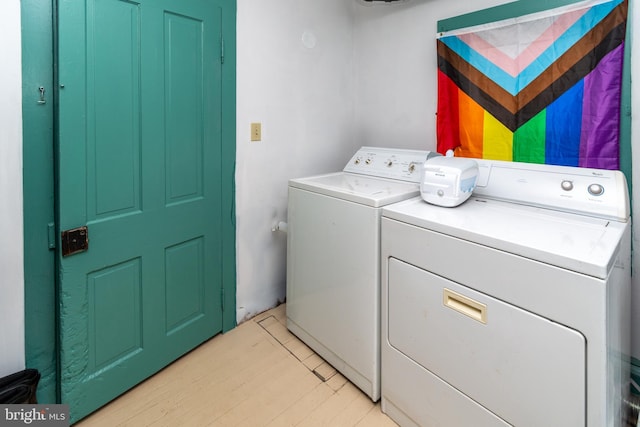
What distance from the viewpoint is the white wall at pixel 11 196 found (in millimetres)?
1186

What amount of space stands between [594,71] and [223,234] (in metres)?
1.93

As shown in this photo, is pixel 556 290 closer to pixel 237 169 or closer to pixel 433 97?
pixel 433 97

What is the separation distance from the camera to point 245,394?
A: 1.63 meters

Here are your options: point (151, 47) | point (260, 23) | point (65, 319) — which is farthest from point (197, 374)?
point (260, 23)

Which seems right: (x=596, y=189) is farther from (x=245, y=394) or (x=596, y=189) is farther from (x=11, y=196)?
(x=11, y=196)

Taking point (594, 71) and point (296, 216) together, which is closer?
point (594, 71)

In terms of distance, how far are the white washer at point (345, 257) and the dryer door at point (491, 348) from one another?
17 centimetres

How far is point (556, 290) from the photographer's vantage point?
963mm

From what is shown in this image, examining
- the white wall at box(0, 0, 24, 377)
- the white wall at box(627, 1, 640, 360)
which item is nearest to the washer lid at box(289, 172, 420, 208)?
the white wall at box(627, 1, 640, 360)

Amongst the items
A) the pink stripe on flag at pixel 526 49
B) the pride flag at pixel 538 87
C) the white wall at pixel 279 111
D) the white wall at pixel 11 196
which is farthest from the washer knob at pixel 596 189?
the white wall at pixel 11 196

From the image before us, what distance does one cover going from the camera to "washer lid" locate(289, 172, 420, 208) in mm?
1527

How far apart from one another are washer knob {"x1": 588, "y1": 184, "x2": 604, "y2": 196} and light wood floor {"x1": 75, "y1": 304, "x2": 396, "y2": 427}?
1213 millimetres

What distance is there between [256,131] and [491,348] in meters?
1.61

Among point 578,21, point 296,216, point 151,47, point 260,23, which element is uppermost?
point 260,23
